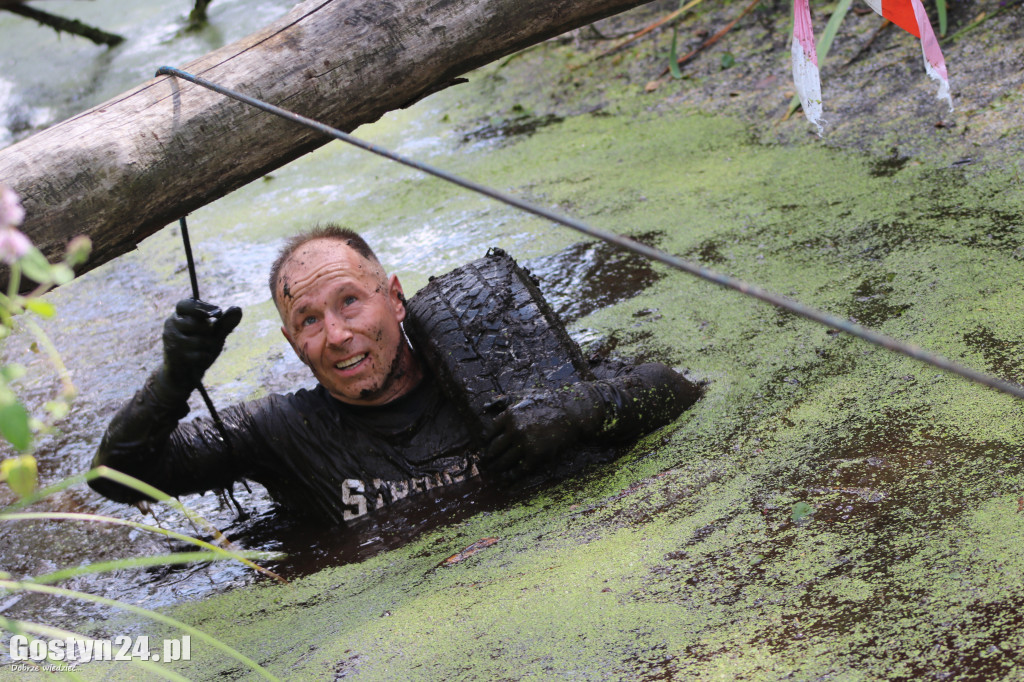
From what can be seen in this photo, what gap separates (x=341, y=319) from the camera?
2654 millimetres

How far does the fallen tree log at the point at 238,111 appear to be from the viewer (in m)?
2.10

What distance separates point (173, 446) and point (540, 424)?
106cm

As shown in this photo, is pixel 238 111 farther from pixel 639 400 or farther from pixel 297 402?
pixel 639 400

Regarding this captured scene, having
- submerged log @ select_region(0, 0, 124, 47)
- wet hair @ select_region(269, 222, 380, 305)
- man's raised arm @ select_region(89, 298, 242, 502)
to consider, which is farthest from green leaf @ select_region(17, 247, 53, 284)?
submerged log @ select_region(0, 0, 124, 47)

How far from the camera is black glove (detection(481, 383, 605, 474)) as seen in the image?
2416mm

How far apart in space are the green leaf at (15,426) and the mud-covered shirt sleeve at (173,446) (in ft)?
4.39

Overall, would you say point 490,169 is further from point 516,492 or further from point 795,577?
point 795,577

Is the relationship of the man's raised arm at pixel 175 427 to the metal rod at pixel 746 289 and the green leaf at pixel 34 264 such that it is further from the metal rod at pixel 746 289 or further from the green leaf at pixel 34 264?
the green leaf at pixel 34 264

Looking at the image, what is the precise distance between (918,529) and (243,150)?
1641mm

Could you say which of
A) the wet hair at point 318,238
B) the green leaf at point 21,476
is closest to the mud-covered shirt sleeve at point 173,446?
the wet hair at point 318,238

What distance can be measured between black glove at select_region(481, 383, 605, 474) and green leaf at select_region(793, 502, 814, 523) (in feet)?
2.01

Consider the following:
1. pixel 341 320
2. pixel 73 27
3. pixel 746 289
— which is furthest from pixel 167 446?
pixel 73 27

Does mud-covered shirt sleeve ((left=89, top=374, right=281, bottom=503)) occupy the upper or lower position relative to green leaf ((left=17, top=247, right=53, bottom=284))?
lower

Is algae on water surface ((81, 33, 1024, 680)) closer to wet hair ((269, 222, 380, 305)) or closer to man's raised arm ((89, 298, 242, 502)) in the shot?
man's raised arm ((89, 298, 242, 502))
